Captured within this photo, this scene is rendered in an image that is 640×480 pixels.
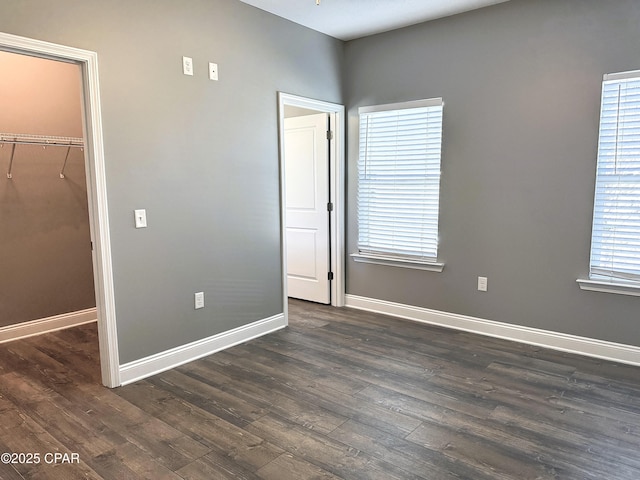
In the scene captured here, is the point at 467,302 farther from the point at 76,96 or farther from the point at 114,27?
the point at 76,96

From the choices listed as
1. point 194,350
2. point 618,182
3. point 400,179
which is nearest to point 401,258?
point 400,179

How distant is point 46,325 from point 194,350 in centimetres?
162

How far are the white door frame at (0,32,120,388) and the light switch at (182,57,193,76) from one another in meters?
0.62

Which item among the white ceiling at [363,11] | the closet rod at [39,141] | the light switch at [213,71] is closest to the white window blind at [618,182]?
the white ceiling at [363,11]

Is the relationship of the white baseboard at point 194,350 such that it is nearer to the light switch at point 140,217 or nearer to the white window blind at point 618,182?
the light switch at point 140,217

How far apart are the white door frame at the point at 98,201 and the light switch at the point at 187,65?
2.03 feet

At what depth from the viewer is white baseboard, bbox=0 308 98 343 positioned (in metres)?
3.78

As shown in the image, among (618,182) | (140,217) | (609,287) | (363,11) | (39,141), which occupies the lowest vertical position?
(609,287)

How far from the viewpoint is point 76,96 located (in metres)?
4.13

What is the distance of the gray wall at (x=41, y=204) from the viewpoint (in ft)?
12.3

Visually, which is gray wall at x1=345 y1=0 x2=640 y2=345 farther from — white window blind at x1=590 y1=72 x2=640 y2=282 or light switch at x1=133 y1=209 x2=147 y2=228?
light switch at x1=133 y1=209 x2=147 y2=228

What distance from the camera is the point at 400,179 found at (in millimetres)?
4230

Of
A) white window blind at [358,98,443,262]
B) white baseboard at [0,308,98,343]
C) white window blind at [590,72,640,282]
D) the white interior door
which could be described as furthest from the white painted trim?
white baseboard at [0,308,98,343]

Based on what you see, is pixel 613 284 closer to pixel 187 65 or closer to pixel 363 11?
pixel 363 11
